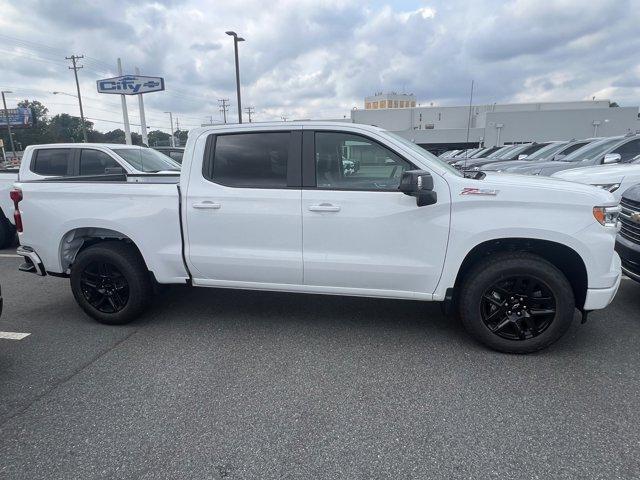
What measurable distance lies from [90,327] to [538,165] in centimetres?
920

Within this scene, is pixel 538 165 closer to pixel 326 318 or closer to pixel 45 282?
pixel 326 318

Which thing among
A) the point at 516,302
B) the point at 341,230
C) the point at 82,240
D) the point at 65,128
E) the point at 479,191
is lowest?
the point at 516,302

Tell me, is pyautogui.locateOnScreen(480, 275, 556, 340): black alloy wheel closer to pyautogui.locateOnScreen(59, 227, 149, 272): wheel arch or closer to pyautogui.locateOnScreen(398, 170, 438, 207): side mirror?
pyautogui.locateOnScreen(398, 170, 438, 207): side mirror

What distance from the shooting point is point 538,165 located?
941 centimetres

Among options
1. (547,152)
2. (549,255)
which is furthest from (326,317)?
(547,152)

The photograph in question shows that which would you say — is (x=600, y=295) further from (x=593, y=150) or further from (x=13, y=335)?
(x=593, y=150)

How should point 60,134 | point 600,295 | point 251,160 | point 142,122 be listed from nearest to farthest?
point 600,295 → point 251,160 → point 142,122 → point 60,134

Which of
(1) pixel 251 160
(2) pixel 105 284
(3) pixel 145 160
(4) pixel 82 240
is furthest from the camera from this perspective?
(3) pixel 145 160

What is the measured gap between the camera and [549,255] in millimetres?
3531

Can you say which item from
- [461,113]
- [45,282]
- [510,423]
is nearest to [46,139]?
[461,113]

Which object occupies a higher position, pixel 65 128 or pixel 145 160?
pixel 65 128

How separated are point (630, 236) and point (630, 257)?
282mm

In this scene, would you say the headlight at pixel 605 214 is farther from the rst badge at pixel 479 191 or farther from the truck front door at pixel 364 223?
the truck front door at pixel 364 223

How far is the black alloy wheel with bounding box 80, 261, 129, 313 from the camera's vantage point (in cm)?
417
